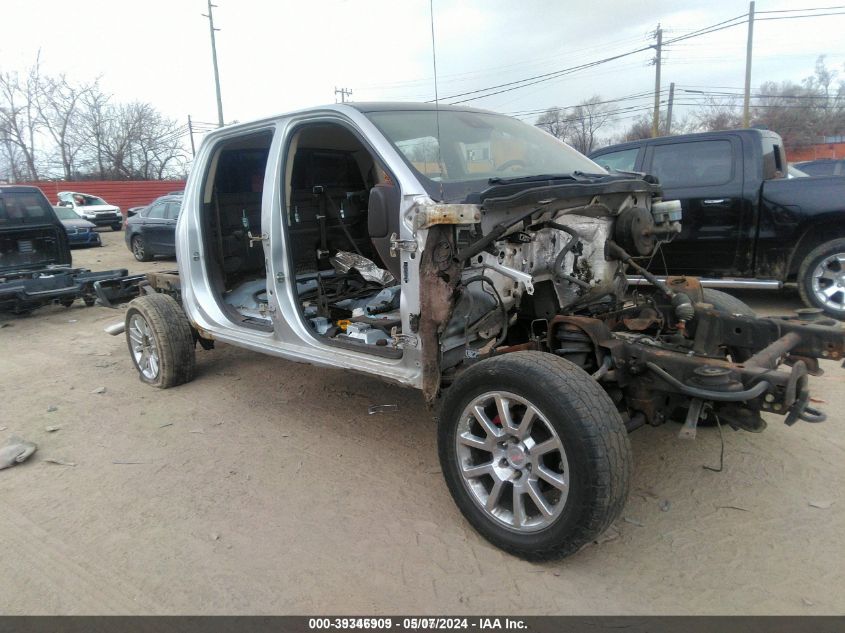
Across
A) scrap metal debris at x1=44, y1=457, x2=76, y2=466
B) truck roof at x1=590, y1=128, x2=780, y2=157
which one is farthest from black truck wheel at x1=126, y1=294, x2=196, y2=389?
truck roof at x1=590, y1=128, x2=780, y2=157

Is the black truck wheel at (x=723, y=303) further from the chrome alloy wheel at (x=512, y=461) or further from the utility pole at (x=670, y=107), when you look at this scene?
the utility pole at (x=670, y=107)

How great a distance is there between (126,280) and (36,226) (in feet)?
12.1

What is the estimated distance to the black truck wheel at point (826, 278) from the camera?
596 cm

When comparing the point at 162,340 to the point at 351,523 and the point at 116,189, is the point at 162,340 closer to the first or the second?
the point at 351,523

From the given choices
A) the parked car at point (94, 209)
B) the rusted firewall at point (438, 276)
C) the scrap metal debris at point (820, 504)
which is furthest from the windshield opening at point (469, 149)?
the parked car at point (94, 209)

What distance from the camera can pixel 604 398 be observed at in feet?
8.03

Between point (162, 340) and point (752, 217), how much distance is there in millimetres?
6061

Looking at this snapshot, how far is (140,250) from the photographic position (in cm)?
1545

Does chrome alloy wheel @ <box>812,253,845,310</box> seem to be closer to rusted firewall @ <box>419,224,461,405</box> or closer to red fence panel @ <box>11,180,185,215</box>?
rusted firewall @ <box>419,224,461,405</box>

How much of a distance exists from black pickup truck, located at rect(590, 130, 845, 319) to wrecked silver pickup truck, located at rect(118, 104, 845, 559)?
2.78m

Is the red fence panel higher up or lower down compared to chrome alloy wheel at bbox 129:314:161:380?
higher up

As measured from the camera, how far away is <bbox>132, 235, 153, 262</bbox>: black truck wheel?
15.2 meters
